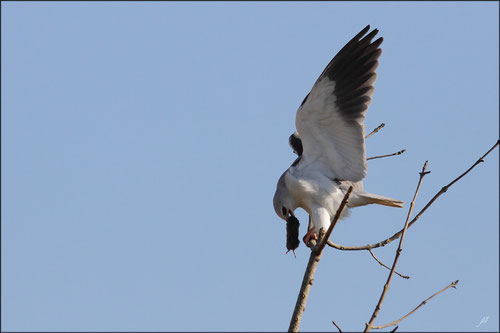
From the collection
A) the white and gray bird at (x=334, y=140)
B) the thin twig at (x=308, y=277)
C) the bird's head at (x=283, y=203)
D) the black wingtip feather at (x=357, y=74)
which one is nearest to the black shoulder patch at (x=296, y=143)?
the white and gray bird at (x=334, y=140)

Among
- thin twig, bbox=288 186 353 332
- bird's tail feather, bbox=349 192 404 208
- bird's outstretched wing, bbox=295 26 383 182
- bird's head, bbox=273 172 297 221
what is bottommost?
thin twig, bbox=288 186 353 332

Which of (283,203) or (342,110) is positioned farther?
(283,203)

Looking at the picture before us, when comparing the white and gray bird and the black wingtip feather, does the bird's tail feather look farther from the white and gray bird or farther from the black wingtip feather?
the black wingtip feather

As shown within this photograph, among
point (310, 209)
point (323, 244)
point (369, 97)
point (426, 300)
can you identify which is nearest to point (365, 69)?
point (369, 97)

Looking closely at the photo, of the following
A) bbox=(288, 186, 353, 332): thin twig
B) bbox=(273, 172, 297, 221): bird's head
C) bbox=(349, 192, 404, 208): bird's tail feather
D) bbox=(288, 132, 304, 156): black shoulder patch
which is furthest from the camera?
bbox=(288, 132, 304, 156): black shoulder patch

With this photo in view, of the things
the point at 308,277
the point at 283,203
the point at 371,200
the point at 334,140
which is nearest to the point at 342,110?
the point at 334,140

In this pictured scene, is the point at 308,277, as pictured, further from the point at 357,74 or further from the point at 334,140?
the point at 357,74

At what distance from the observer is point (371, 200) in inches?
254

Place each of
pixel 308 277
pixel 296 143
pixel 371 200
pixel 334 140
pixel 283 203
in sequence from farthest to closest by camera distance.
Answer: pixel 296 143 < pixel 283 203 < pixel 334 140 < pixel 371 200 < pixel 308 277

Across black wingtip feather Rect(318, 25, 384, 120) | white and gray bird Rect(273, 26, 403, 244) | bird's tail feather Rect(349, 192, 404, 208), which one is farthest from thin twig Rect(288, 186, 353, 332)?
black wingtip feather Rect(318, 25, 384, 120)

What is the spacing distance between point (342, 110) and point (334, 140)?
28cm

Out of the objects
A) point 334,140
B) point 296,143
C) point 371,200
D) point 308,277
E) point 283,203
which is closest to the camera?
point 308,277

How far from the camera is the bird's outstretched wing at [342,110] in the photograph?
21.2 ft

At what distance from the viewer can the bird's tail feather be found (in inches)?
252
